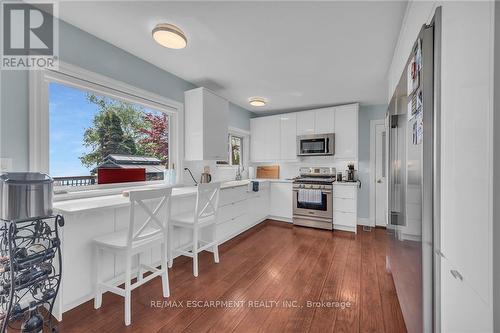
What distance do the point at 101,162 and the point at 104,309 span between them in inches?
57.0

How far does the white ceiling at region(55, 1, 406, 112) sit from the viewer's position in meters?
1.76

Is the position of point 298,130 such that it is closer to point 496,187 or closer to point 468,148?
point 468,148

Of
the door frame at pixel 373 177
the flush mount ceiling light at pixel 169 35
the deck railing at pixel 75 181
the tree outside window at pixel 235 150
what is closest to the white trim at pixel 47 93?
the deck railing at pixel 75 181

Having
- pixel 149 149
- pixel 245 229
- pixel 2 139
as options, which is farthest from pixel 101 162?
pixel 245 229

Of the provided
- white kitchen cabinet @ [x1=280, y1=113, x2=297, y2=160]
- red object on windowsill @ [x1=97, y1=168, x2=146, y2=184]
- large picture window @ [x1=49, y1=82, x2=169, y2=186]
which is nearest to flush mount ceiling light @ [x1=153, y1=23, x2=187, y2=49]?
large picture window @ [x1=49, y1=82, x2=169, y2=186]

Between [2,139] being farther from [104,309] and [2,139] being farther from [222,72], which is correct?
[222,72]

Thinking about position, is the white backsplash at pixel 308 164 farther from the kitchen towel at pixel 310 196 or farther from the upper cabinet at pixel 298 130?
the kitchen towel at pixel 310 196

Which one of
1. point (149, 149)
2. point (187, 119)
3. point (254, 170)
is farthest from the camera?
point (254, 170)

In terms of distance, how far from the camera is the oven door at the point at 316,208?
4.04 meters

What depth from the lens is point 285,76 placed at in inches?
121

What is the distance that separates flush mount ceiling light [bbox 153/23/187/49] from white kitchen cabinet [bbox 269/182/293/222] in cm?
326

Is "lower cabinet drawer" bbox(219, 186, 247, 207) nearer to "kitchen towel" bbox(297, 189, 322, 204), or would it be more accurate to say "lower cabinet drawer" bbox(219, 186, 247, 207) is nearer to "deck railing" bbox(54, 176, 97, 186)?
"kitchen towel" bbox(297, 189, 322, 204)

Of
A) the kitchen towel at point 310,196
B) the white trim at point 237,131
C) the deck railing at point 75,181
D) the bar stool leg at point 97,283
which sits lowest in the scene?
the bar stool leg at point 97,283

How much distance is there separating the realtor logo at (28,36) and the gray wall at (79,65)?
7 cm
